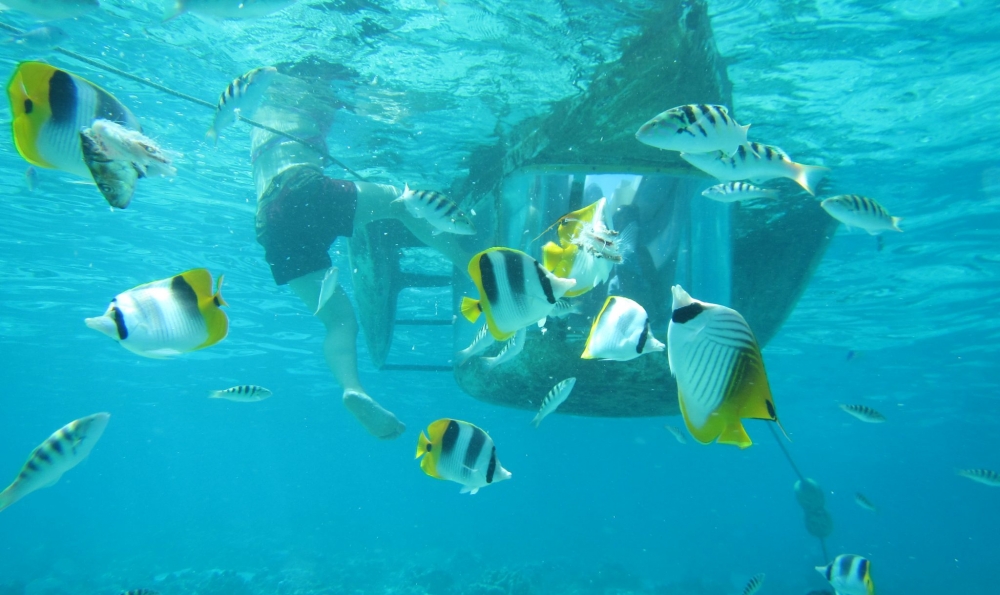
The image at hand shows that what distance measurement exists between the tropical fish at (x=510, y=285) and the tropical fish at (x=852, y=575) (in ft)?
17.6

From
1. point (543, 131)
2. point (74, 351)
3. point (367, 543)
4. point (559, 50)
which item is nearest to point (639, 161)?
point (543, 131)

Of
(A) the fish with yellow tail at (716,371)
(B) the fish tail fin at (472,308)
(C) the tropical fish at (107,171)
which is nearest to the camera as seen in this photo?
(A) the fish with yellow tail at (716,371)

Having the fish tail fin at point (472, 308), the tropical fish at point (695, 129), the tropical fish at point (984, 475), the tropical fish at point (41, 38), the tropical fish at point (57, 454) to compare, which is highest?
the tropical fish at point (41, 38)

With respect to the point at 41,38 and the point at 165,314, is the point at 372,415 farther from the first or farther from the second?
the point at 41,38

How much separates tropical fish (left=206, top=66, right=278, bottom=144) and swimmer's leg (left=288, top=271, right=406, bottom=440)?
12.1 feet

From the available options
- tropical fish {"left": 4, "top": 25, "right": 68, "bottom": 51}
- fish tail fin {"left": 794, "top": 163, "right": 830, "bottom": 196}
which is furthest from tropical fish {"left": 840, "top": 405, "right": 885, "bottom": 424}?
tropical fish {"left": 4, "top": 25, "right": 68, "bottom": 51}

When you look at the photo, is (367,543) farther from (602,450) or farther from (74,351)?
(602,450)

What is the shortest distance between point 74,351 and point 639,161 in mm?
42084

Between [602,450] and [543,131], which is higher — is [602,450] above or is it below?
below

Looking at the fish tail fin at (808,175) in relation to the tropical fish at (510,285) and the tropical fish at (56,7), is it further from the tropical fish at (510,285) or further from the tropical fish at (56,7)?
the tropical fish at (56,7)

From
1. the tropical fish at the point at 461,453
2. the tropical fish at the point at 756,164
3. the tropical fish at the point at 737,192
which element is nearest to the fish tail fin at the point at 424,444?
the tropical fish at the point at 461,453

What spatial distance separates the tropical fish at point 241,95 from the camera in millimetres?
4601

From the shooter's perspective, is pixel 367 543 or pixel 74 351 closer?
pixel 74 351

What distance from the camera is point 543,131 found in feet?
25.3
